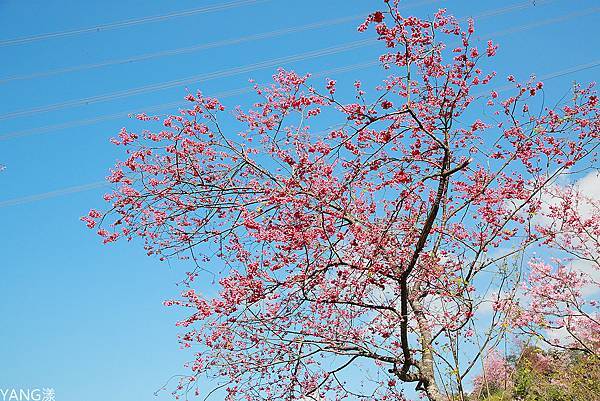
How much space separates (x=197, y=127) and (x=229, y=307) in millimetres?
1591

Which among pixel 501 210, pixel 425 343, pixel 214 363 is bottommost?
pixel 425 343

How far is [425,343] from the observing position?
187 inches

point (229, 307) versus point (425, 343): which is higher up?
point (229, 307)

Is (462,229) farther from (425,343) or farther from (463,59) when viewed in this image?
(463,59)

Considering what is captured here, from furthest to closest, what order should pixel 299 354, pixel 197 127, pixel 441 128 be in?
1. pixel 197 127
2. pixel 299 354
3. pixel 441 128

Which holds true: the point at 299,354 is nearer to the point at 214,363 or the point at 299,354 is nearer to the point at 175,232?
the point at 214,363

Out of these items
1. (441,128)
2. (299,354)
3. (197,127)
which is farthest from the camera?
(197,127)

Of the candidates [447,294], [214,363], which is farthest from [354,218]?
[214,363]

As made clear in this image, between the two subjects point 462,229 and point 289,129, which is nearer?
point 289,129

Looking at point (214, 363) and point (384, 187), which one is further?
point (214, 363)

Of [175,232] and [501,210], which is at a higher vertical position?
[175,232]

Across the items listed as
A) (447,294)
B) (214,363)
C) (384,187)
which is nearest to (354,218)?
(384,187)

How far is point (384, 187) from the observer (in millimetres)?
4703

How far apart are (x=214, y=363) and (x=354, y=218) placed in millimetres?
1710
